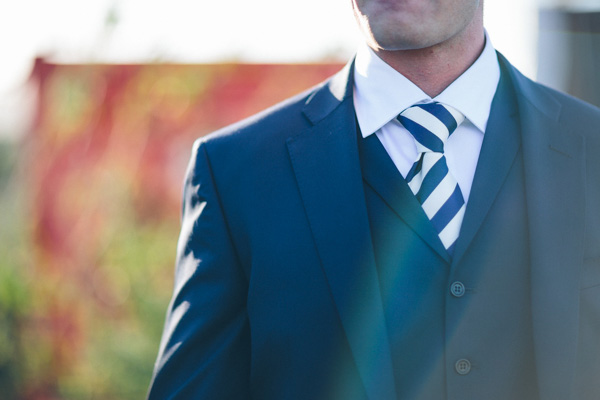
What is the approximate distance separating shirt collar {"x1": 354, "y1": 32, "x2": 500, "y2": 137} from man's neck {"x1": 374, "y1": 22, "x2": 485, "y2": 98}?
2 cm

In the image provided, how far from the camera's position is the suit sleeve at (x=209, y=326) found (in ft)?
4.63

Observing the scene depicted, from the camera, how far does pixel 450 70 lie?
153 centimetres

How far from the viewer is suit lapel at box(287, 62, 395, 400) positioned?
1.31 meters

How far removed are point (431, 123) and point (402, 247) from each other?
12.2 inches

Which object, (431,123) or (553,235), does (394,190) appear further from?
(553,235)

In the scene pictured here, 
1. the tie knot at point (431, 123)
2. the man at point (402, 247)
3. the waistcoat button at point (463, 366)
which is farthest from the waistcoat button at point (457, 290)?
the tie knot at point (431, 123)

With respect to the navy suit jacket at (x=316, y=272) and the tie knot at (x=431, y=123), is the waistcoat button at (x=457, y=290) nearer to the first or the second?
the navy suit jacket at (x=316, y=272)

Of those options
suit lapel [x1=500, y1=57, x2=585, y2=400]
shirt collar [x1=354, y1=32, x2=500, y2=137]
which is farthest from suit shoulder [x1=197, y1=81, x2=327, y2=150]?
suit lapel [x1=500, y1=57, x2=585, y2=400]

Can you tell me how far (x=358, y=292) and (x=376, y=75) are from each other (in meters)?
0.55

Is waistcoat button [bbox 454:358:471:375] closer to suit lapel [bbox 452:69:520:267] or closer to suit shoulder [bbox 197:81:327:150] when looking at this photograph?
suit lapel [bbox 452:69:520:267]

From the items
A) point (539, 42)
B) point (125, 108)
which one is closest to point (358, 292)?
point (539, 42)

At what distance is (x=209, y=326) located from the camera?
142 cm

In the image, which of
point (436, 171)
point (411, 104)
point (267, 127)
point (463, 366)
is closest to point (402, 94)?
point (411, 104)

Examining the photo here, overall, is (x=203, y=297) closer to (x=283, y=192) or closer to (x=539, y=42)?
(x=283, y=192)
